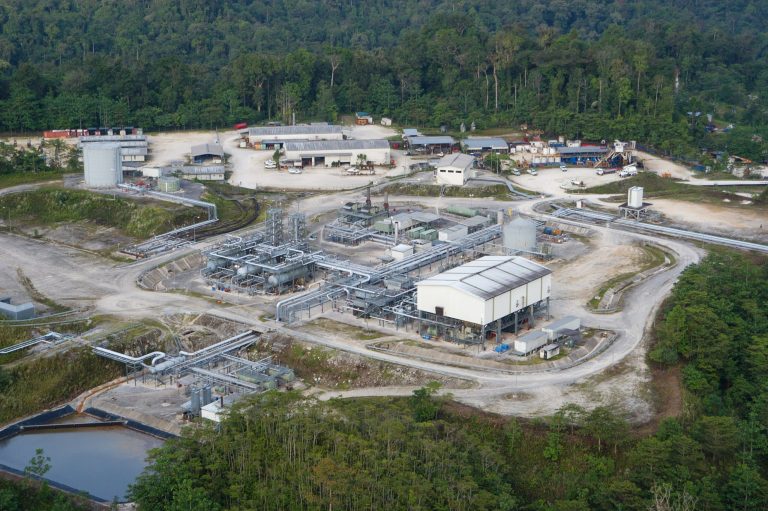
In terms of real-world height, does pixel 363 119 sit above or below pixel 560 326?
above

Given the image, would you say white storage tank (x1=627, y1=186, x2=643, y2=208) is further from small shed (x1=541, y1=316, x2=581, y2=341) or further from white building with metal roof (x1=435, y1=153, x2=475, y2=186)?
small shed (x1=541, y1=316, x2=581, y2=341)

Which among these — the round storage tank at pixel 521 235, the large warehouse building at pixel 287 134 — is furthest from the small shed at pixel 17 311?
the large warehouse building at pixel 287 134

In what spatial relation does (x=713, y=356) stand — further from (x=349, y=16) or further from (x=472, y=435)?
(x=349, y=16)

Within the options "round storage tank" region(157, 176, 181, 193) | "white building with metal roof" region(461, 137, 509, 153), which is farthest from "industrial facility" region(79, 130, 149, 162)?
"white building with metal roof" region(461, 137, 509, 153)

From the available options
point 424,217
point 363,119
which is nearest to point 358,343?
point 424,217

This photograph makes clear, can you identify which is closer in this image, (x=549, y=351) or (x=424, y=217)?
(x=549, y=351)

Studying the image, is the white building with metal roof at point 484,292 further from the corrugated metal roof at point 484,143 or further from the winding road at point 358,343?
the corrugated metal roof at point 484,143

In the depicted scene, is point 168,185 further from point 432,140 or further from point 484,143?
point 484,143
